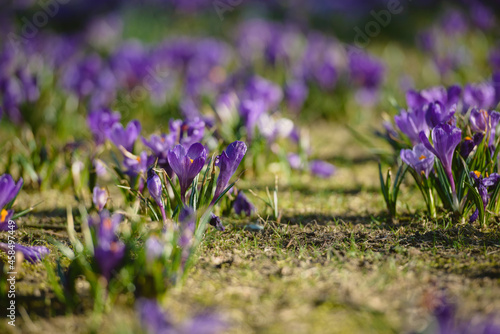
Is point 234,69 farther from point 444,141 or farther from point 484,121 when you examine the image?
point 444,141

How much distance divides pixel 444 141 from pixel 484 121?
12.5 inches

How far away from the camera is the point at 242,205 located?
7.50ft

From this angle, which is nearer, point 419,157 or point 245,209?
point 419,157

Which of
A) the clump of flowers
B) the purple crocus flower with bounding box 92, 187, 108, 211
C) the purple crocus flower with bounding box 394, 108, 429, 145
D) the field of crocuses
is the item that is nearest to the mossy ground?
the field of crocuses

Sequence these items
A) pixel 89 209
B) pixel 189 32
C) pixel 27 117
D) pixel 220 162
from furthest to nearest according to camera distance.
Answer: pixel 189 32 → pixel 27 117 → pixel 89 209 → pixel 220 162

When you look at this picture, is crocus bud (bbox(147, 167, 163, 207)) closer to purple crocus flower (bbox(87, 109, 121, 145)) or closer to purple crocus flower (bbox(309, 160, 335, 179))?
purple crocus flower (bbox(87, 109, 121, 145))

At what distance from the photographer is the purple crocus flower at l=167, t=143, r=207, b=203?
1.83 meters

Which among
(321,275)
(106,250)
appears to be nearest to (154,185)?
(106,250)

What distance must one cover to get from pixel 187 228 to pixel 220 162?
34 cm

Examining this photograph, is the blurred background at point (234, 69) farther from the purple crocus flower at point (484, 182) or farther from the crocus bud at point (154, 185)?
the purple crocus flower at point (484, 182)

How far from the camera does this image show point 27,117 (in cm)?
350

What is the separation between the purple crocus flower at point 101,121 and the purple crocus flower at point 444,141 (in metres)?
1.52

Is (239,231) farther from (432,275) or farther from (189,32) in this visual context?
(189,32)

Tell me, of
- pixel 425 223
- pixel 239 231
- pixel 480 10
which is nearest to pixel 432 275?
pixel 425 223
